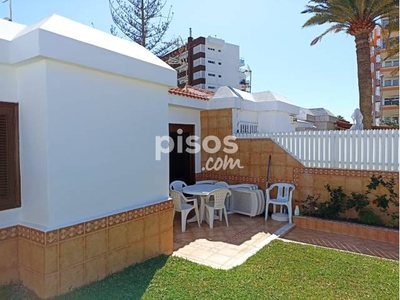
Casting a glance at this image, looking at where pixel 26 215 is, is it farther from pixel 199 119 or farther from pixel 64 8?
pixel 64 8

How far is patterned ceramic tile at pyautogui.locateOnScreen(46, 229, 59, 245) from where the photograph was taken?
13.7ft

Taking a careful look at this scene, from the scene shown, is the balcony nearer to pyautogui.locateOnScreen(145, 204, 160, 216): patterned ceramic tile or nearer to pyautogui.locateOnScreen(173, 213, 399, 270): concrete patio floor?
pyautogui.locateOnScreen(173, 213, 399, 270): concrete patio floor

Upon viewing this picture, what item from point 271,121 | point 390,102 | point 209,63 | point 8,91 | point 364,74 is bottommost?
point 8,91

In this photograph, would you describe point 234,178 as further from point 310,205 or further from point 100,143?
point 100,143

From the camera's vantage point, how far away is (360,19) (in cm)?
1348

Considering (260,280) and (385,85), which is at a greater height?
(385,85)

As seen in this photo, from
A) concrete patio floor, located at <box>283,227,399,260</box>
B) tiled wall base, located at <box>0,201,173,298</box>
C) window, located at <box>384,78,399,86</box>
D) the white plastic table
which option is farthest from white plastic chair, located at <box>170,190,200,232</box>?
window, located at <box>384,78,399,86</box>

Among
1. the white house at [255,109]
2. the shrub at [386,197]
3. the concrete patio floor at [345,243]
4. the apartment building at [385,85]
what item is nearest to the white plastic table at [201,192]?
the concrete patio floor at [345,243]

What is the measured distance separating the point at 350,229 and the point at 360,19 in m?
10.6

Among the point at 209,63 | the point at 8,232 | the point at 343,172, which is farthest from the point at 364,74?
the point at 209,63

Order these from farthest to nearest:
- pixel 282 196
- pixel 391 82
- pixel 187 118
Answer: pixel 391 82
pixel 187 118
pixel 282 196

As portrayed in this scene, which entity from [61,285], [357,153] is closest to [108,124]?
[61,285]

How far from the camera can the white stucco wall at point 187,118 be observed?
10398mm

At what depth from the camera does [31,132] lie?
4.36 m
